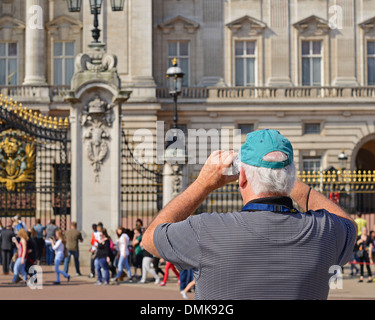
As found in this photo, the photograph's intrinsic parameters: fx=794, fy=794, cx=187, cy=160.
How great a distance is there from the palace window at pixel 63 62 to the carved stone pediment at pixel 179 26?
14.8ft

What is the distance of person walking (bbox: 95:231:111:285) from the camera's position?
16.5 m

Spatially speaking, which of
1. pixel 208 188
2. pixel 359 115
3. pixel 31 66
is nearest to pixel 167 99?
pixel 31 66

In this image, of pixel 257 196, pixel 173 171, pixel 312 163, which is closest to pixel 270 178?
pixel 257 196

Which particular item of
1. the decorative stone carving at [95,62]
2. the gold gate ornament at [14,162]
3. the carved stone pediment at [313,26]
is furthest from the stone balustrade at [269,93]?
the decorative stone carving at [95,62]

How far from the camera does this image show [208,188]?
351 cm

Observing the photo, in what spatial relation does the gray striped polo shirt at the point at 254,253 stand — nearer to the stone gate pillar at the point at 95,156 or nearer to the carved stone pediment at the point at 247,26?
the stone gate pillar at the point at 95,156

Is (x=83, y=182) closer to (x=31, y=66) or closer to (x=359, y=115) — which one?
(x=31, y=66)

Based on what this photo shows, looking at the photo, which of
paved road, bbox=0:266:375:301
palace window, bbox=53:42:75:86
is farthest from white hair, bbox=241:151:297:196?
palace window, bbox=53:42:75:86

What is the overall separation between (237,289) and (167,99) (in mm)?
34256

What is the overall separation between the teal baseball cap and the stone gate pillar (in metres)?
15.2

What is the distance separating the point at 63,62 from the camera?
37875 mm

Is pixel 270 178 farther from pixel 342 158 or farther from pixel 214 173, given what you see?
pixel 342 158

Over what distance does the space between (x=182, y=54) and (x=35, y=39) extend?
7.04m
